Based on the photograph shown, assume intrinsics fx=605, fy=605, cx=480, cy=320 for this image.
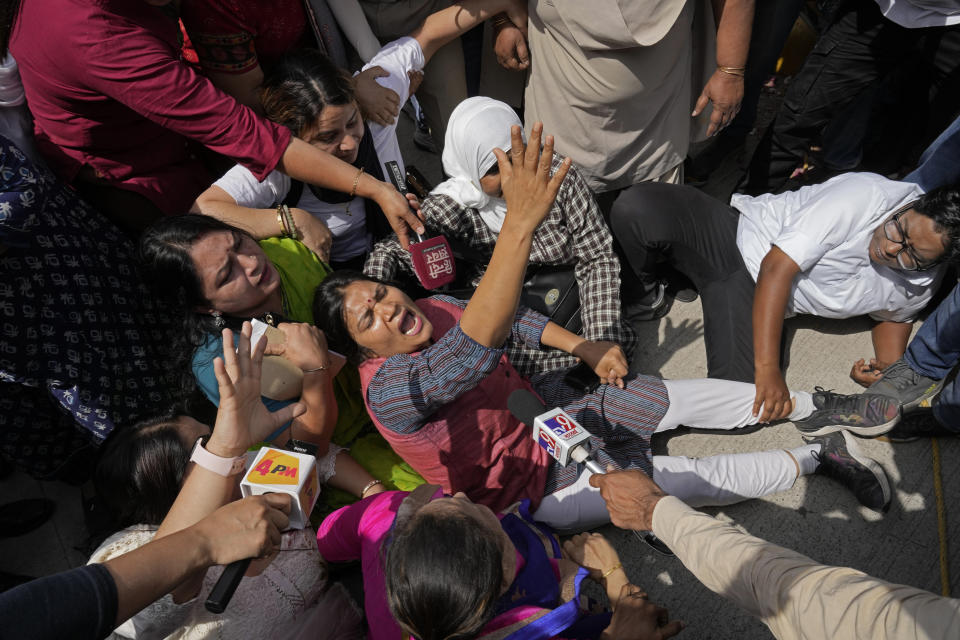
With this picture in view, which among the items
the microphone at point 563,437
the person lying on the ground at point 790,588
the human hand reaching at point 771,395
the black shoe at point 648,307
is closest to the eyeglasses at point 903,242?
the human hand reaching at point 771,395

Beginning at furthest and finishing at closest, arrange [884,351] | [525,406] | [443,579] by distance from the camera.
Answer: [884,351], [525,406], [443,579]

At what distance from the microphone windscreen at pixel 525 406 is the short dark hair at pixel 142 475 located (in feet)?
3.05

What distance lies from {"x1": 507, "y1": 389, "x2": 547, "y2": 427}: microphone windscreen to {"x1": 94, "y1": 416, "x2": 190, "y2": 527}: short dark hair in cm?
93

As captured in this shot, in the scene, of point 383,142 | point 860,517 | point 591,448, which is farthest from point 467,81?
point 860,517

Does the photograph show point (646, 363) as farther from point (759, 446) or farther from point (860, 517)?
point (860, 517)

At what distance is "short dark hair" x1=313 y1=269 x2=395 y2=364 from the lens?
2055 mm

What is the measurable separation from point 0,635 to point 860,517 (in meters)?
2.64

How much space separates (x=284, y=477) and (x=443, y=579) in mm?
448

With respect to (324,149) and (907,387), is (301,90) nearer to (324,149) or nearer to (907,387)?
(324,149)

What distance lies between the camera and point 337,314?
205 centimetres

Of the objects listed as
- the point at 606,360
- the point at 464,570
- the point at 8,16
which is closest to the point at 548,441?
the point at 464,570

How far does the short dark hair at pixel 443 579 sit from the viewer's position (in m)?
1.24

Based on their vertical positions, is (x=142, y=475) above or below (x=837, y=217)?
below

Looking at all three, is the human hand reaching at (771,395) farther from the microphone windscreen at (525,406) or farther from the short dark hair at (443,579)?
the short dark hair at (443,579)
